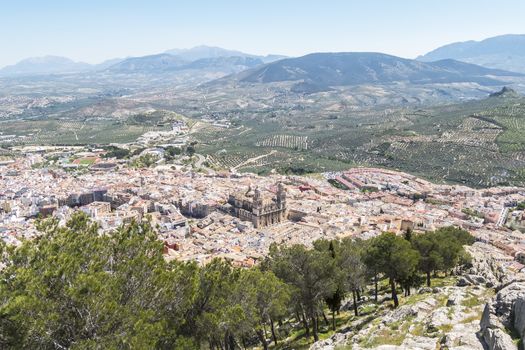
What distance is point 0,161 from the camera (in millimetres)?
113500

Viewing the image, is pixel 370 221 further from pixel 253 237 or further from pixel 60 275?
pixel 60 275

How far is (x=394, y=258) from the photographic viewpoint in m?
25.2

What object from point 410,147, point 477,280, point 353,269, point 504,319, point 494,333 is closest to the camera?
point 494,333

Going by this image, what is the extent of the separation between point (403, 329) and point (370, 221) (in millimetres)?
45347

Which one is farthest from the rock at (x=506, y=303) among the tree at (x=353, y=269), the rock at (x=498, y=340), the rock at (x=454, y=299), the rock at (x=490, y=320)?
the tree at (x=353, y=269)

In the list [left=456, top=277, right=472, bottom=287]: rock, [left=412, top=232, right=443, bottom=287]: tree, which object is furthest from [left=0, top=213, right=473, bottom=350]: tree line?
[left=412, top=232, right=443, bottom=287]: tree

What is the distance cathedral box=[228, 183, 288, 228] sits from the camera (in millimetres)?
63469

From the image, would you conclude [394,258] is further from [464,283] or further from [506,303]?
[506,303]

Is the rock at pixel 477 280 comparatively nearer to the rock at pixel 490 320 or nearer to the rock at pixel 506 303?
the rock at pixel 506 303

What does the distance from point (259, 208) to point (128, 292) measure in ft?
159

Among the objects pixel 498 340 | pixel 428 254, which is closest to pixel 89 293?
pixel 498 340

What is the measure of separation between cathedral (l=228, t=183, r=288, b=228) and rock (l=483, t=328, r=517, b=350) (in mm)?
50083

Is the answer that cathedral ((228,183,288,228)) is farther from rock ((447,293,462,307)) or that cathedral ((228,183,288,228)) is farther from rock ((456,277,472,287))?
rock ((447,293,462,307))

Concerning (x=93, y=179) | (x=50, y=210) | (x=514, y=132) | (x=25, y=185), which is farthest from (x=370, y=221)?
(x=514, y=132)
